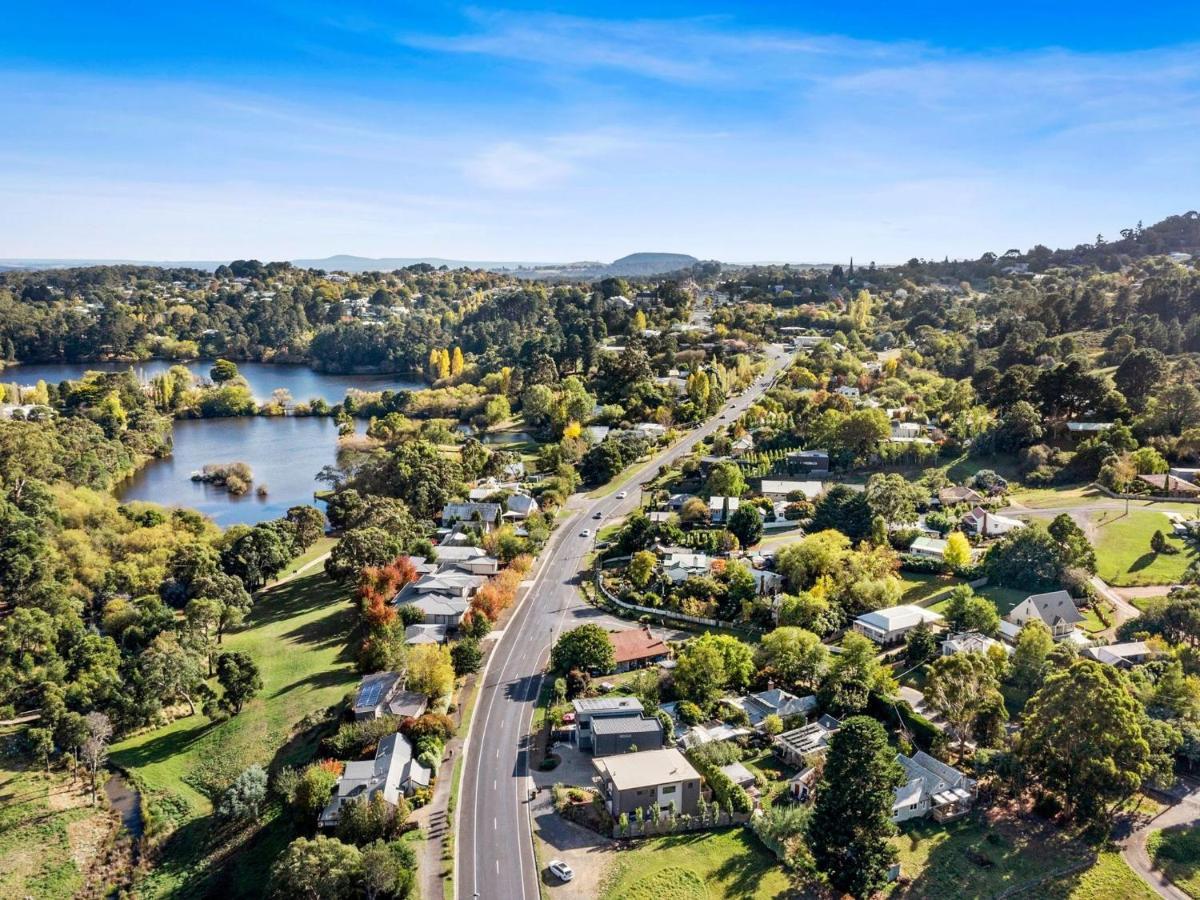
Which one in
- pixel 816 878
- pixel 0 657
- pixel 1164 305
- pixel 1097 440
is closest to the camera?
pixel 816 878

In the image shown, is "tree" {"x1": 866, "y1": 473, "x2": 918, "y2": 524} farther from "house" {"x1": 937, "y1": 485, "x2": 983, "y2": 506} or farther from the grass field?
the grass field

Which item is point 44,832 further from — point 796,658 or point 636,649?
point 796,658

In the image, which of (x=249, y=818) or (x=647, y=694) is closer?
(x=249, y=818)

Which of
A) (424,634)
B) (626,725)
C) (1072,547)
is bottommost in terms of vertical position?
(626,725)

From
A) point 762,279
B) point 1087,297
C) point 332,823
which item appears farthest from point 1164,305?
point 332,823

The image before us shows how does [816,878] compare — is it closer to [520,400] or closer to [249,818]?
[249,818]

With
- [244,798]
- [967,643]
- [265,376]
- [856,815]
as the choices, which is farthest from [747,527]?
[265,376]

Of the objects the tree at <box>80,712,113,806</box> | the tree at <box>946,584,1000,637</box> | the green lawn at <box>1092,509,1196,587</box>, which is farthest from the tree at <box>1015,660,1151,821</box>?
the tree at <box>80,712,113,806</box>
